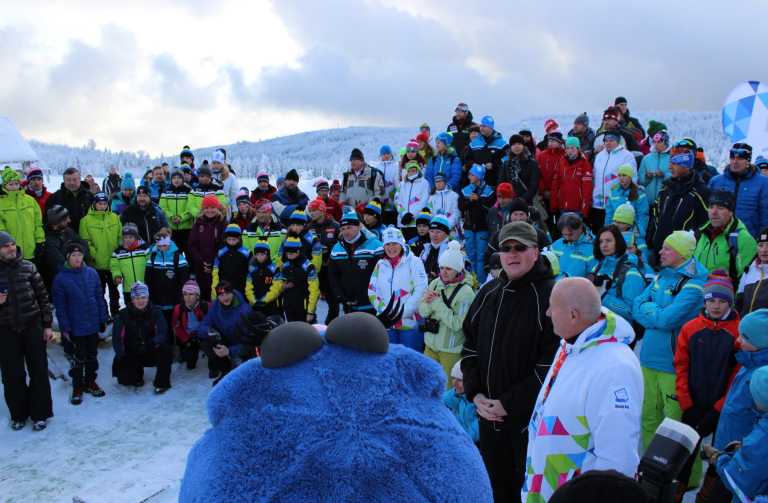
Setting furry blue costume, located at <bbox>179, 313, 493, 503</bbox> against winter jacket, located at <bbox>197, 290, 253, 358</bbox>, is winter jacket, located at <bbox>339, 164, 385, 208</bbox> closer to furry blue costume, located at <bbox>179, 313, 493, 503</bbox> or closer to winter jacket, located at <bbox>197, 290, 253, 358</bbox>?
winter jacket, located at <bbox>197, 290, 253, 358</bbox>

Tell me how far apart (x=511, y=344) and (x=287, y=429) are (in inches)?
73.7

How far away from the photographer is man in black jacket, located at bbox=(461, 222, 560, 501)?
2734 mm

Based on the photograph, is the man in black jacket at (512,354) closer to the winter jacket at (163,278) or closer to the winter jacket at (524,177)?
the winter jacket at (524,177)

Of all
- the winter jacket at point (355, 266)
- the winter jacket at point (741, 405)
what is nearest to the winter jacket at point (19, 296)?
the winter jacket at point (355, 266)

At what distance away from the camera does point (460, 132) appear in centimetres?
1034

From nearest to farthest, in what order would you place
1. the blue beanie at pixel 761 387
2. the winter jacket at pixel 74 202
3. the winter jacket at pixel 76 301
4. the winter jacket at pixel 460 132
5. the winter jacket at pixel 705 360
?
the blue beanie at pixel 761 387 < the winter jacket at pixel 705 360 < the winter jacket at pixel 76 301 < the winter jacket at pixel 74 202 < the winter jacket at pixel 460 132

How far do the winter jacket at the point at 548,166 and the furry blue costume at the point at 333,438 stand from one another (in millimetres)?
7159

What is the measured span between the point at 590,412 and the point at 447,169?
7.14 meters

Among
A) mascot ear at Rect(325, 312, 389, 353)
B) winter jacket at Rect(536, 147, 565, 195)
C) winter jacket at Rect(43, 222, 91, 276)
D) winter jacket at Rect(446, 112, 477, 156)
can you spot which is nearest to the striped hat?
mascot ear at Rect(325, 312, 389, 353)

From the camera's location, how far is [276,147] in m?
48.8

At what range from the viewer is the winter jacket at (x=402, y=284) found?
555cm

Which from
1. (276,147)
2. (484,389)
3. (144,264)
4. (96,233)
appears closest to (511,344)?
(484,389)

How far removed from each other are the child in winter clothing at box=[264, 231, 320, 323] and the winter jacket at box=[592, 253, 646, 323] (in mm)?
3842

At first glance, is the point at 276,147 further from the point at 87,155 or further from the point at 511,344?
the point at 511,344
